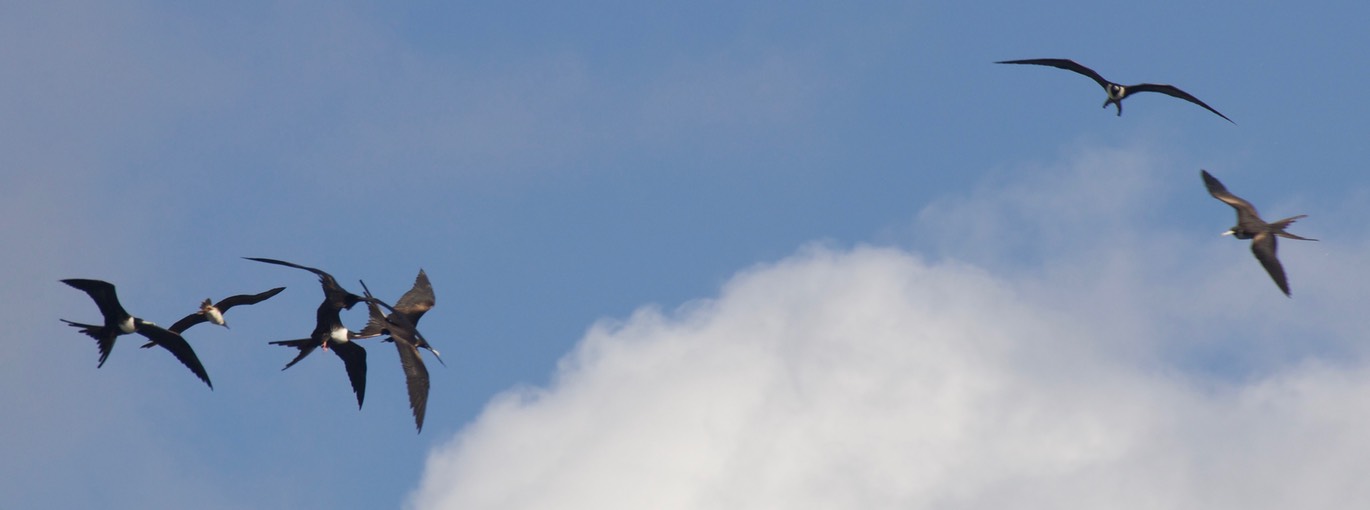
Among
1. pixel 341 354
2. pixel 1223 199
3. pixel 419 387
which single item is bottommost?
pixel 419 387

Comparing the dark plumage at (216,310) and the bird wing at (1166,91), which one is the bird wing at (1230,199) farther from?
the dark plumage at (216,310)

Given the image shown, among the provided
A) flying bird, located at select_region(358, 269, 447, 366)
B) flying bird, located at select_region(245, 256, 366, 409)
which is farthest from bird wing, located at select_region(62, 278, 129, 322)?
flying bird, located at select_region(358, 269, 447, 366)

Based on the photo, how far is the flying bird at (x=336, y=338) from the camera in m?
35.8

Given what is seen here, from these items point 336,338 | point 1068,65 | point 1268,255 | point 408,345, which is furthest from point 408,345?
point 1268,255

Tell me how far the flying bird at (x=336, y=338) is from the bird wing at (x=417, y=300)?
2.53m

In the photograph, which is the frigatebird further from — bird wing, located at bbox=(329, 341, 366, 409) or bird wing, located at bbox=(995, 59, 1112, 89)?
bird wing, located at bbox=(995, 59, 1112, 89)

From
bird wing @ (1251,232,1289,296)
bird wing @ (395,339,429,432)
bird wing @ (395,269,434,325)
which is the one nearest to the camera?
bird wing @ (395,339,429,432)

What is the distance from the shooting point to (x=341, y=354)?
37.4 meters

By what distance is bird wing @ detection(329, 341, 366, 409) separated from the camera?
1465 inches

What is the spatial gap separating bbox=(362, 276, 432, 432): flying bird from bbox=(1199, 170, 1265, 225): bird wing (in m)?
18.0

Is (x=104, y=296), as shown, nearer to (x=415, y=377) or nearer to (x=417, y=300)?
(x=415, y=377)

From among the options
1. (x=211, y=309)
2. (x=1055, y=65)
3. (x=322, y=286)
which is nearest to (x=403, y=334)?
(x=322, y=286)

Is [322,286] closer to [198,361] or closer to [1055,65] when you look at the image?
[198,361]

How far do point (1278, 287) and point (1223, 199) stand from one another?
3248 millimetres
